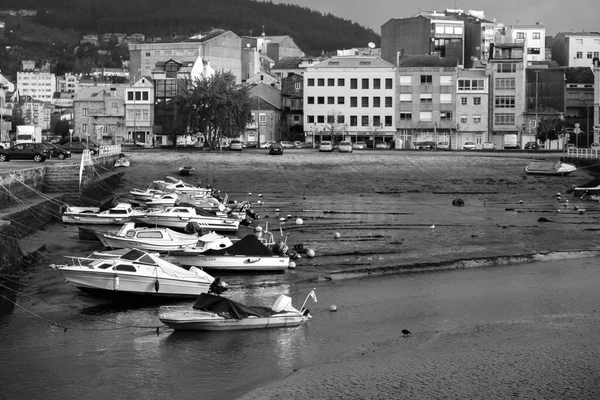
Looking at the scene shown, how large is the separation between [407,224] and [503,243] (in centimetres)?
723

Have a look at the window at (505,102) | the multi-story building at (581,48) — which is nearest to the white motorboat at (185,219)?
the window at (505,102)

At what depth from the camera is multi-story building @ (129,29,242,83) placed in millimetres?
142875

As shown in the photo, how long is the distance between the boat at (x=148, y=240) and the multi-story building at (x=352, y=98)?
76057 mm

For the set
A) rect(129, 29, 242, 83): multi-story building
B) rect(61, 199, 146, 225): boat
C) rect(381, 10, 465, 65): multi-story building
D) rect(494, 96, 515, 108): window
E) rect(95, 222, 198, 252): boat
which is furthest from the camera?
rect(129, 29, 242, 83): multi-story building

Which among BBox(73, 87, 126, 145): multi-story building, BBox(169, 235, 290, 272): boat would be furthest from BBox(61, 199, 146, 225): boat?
BBox(73, 87, 126, 145): multi-story building

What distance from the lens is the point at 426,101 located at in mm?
114062

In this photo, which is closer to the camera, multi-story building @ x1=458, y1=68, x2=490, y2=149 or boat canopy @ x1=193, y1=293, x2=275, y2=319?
boat canopy @ x1=193, y1=293, x2=275, y2=319

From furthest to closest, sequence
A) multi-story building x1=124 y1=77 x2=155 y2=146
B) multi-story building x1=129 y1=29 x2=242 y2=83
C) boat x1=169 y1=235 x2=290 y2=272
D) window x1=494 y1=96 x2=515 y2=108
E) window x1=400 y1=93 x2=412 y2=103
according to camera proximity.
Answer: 1. multi-story building x1=129 y1=29 x2=242 y2=83
2. multi-story building x1=124 y1=77 x2=155 y2=146
3. window x1=494 y1=96 x2=515 y2=108
4. window x1=400 y1=93 x2=412 y2=103
5. boat x1=169 y1=235 x2=290 y2=272

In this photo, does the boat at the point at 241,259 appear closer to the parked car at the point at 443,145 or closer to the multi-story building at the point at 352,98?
the parked car at the point at 443,145

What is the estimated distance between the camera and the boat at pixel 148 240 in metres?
37.2

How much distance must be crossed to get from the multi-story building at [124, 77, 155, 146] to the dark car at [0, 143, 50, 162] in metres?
51.0

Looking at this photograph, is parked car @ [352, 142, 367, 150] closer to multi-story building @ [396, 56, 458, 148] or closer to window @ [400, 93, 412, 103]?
multi-story building @ [396, 56, 458, 148]

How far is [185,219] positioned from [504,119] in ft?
248

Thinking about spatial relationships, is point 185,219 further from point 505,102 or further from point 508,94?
point 508,94
